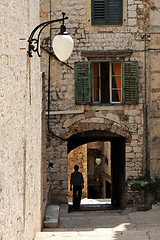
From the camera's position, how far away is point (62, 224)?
10086 millimetres

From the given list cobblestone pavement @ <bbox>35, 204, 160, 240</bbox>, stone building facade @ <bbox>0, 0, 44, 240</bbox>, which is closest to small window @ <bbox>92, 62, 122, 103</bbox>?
cobblestone pavement @ <bbox>35, 204, 160, 240</bbox>

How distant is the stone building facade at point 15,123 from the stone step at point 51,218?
9.56ft

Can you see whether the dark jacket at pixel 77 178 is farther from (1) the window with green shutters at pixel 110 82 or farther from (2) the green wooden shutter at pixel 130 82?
(2) the green wooden shutter at pixel 130 82

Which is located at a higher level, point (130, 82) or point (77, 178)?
point (130, 82)

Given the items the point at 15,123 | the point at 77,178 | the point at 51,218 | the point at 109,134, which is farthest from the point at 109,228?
the point at 77,178

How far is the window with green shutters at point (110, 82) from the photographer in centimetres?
1328

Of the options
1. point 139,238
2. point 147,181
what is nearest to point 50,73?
point 147,181

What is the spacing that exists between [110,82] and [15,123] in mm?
9105

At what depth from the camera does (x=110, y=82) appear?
1348 cm

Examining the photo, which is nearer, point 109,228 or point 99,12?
point 109,228

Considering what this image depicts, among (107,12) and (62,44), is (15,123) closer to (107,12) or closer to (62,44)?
(62,44)

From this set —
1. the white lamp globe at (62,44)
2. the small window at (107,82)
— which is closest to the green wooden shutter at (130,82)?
the small window at (107,82)

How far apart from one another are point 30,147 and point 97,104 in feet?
24.0

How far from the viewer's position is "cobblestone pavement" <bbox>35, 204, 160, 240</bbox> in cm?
752
